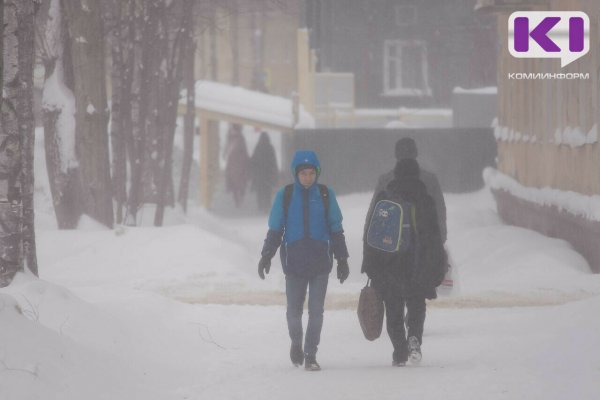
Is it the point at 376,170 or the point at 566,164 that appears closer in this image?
the point at 566,164

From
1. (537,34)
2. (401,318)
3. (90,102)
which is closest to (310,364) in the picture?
(401,318)

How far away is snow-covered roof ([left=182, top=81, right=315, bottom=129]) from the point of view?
35781 mm

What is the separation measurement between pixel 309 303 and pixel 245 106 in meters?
28.1

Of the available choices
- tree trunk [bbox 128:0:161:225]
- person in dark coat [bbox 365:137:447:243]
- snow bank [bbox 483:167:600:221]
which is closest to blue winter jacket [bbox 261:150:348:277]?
person in dark coat [bbox 365:137:447:243]

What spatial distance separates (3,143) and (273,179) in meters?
27.2

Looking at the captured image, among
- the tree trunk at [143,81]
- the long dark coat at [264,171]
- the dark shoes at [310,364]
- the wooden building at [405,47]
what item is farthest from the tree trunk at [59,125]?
the wooden building at [405,47]

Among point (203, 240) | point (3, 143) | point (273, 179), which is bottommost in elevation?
point (273, 179)

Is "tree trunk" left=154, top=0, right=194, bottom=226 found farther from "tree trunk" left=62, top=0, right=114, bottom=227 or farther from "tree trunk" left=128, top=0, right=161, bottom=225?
"tree trunk" left=62, top=0, right=114, bottom=227

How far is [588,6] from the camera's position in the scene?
707 inches

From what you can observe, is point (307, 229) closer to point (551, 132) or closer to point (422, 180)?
point (422, 180)

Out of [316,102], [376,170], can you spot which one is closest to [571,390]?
[376,170]

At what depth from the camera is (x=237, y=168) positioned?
38625mm

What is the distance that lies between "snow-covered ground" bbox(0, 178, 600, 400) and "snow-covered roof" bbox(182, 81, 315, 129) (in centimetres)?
1664

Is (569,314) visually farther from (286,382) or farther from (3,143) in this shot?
(3,143)
